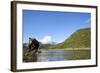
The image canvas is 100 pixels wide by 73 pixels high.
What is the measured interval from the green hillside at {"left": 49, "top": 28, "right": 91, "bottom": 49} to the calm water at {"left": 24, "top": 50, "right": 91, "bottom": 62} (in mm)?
51

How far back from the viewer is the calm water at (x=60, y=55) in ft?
7.12

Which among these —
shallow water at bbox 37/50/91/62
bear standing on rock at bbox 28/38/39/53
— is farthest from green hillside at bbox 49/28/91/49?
bear standing on rock at bbox 28/38/39/53

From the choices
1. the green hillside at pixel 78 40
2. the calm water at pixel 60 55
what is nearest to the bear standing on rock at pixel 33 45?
the calm water at pixel 60 55

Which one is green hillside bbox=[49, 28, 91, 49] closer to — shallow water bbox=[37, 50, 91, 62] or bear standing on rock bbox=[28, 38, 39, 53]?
shallow water bbox=[37, 50, 91, 62]

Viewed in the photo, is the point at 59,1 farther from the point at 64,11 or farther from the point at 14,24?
the point at 14,24

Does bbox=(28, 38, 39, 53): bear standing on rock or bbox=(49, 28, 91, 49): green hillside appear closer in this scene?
bbox=(28, 38, 39, 53): bear standing on rock

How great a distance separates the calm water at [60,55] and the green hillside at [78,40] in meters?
0.05

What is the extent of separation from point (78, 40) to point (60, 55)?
0.25 metres

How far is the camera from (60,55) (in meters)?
2.24

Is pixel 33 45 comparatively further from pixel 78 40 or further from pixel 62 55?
pixel 78 40

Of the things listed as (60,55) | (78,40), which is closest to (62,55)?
(60,55)

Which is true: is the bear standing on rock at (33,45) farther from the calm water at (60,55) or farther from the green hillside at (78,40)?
the green hillside at (78,40)

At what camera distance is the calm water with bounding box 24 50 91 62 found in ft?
7.12

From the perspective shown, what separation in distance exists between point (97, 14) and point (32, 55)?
2.67 feet
